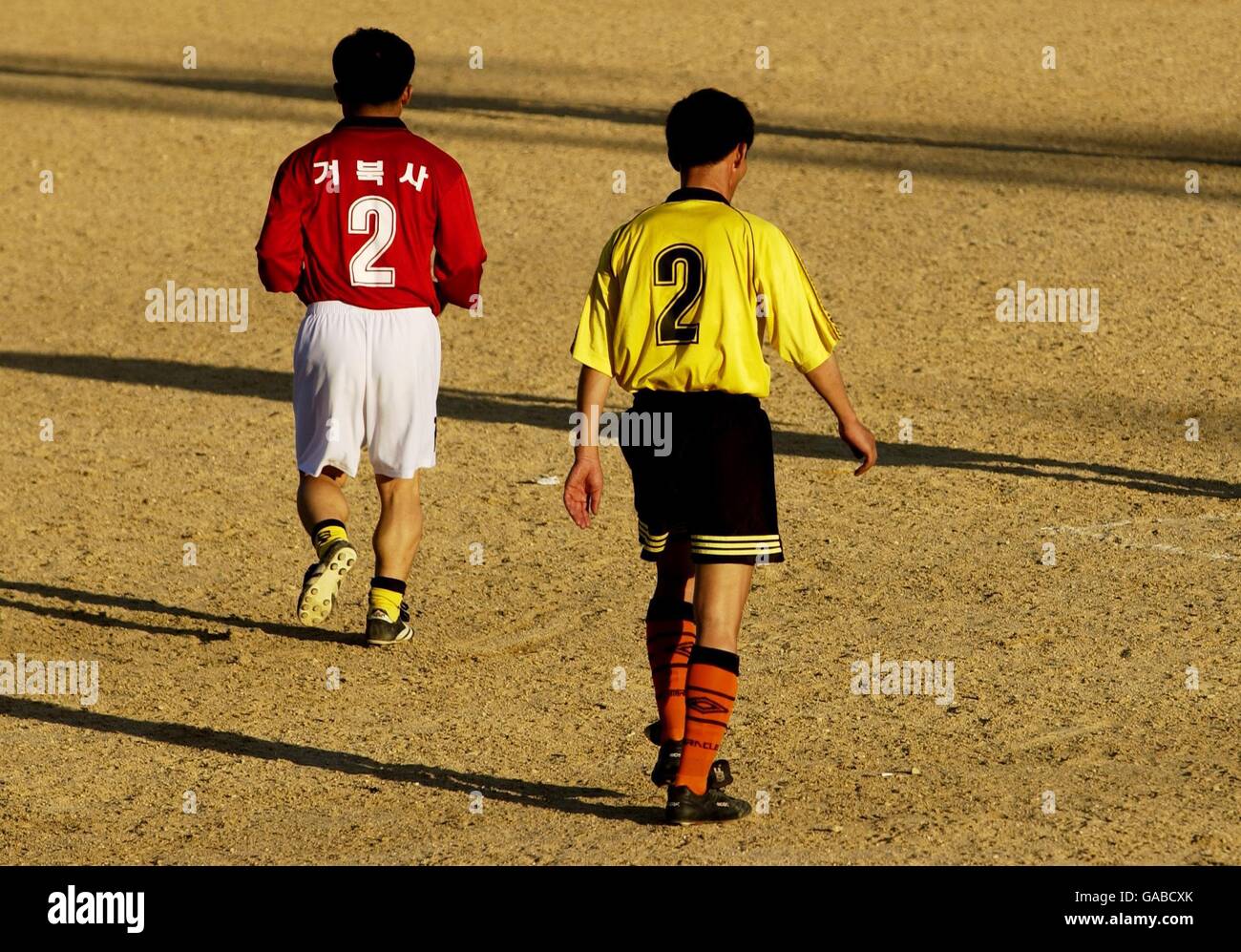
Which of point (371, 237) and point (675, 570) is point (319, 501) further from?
point (675, 570)

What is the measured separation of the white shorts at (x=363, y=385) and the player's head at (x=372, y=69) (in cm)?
72

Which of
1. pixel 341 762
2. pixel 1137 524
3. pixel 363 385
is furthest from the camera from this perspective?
pixel 1137 524

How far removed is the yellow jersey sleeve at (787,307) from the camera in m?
5.24

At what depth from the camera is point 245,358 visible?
11719 mm

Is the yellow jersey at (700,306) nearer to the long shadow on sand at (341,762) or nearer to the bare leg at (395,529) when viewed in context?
the long shadow on sand at (341,762)

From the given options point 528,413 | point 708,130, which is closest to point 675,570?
point 708,130

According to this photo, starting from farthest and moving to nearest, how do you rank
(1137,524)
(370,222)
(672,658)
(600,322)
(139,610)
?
(1137,524) → (139,610) → (370,222) → (672,658) → (600,322)

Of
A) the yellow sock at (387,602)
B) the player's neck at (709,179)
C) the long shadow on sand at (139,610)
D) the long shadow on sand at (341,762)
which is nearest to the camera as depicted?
the player's neck at (709,179)

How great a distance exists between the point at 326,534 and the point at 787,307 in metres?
2.28

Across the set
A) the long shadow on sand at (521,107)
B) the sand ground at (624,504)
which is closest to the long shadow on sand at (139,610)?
the sand ground at (624,504)

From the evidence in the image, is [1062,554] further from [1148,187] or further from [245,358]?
[1148,187]

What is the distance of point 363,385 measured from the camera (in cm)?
691

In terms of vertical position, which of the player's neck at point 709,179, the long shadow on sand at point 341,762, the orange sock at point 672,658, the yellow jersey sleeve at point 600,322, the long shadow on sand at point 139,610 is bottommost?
the long shadow on sand at point 341,762

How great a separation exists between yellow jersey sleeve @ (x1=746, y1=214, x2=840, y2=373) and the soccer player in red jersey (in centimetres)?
186
